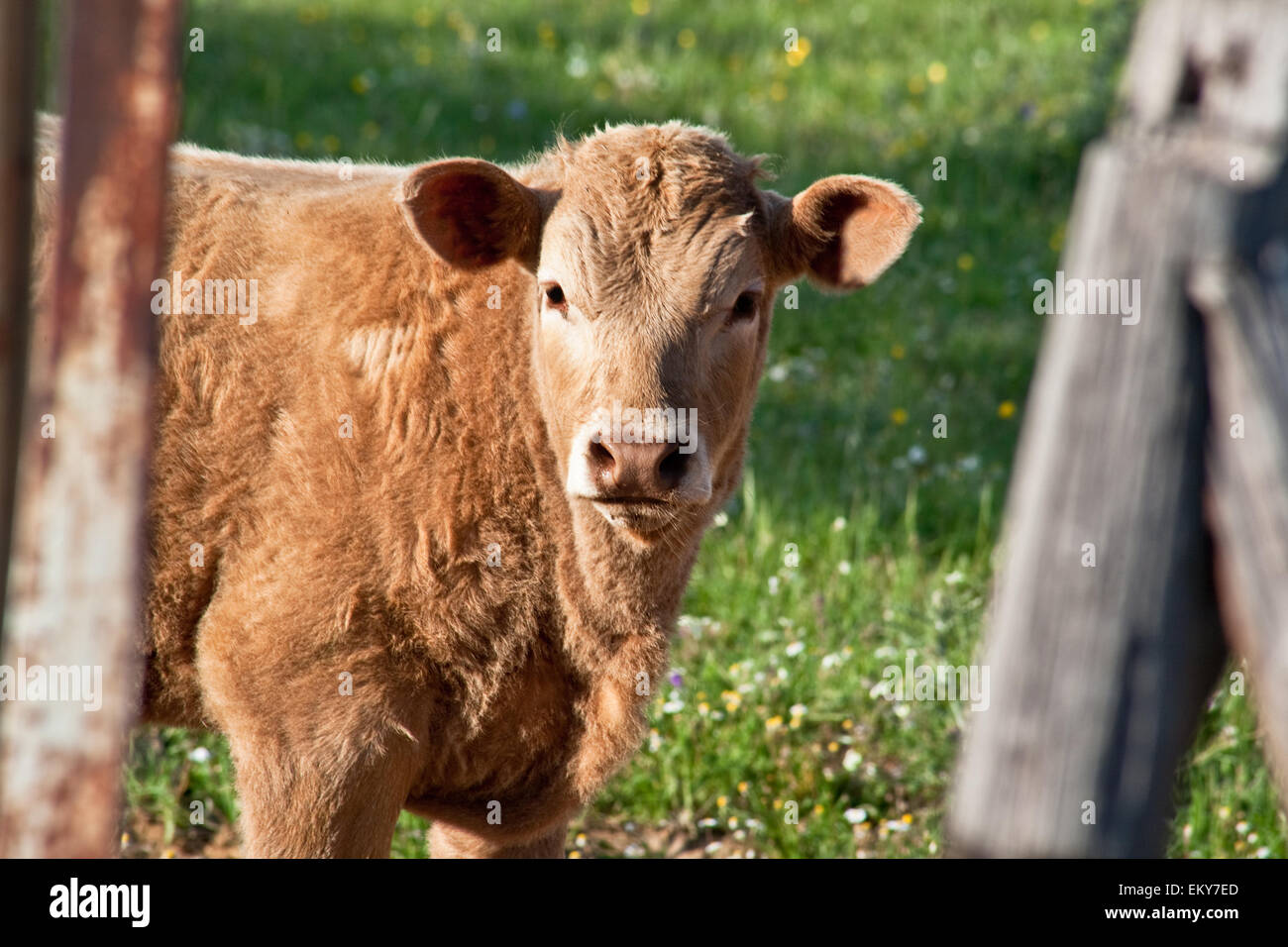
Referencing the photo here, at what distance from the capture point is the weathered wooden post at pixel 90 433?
1.88 metres

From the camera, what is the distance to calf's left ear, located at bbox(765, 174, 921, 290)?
406 centimetres

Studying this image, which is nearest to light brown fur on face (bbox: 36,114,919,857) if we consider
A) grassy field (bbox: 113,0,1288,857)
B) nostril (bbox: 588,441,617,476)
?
nostril (bbox: 588,441,617,476)

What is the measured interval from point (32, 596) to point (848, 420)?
20.0 feet

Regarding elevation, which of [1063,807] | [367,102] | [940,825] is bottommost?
[940,825]

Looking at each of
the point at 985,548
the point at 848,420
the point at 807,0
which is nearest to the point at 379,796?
the point at 985,548

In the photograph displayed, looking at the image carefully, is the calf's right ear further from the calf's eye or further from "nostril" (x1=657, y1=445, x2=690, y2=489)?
"nostril" (x1=657, y1=445, x2=690, y2=489)

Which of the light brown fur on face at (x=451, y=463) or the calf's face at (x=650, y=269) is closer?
the calf's face at (x=650, y=269)

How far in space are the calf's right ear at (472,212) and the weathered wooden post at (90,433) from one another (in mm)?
1884

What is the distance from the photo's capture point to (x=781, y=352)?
8344mm

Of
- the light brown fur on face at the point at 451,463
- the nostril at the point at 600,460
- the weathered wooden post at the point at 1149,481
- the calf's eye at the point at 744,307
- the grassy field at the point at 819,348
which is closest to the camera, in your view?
the weathered wooden post at the point at 1149,481

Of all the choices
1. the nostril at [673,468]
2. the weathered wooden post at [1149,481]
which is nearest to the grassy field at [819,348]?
the nostril at [673,468]

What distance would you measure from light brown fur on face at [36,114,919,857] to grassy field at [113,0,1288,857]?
1163 mm

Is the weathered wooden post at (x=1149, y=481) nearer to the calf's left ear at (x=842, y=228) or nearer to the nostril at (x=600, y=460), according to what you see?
the nostril at (x=600, y=460)

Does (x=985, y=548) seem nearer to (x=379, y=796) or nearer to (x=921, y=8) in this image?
(x=379, y=796)
